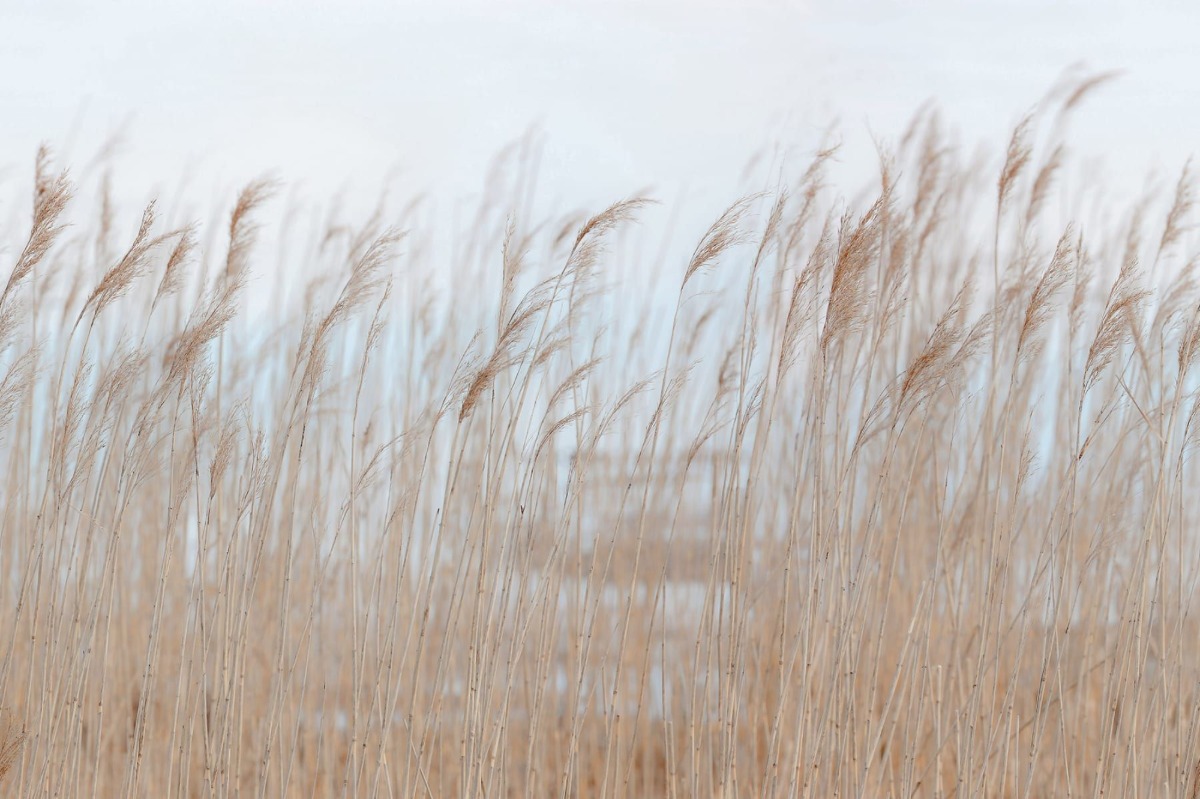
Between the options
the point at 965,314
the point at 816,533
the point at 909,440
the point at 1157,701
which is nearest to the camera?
the point at 816,533

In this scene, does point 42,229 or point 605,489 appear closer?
point 42,229

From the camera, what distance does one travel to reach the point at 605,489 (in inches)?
99.3

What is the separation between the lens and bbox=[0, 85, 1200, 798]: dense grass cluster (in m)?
1.47

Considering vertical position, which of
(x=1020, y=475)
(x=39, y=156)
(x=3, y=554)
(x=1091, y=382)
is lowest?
(x=3, y=554)

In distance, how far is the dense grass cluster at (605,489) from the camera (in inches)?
57.9

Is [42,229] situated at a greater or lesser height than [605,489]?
greater

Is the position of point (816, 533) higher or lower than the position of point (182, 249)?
lower

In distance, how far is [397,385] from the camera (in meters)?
2.52

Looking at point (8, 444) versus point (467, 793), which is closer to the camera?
point (467, 793)

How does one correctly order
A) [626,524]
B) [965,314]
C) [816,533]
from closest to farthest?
[816,533]
[965,314]
[626,524]

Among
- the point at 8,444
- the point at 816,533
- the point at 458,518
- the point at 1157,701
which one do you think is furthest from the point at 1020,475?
the point at 8,444

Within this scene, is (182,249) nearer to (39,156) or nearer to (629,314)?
(39,156)

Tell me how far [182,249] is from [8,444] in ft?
3.20

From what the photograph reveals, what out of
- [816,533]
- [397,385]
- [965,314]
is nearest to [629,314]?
[397,385]
